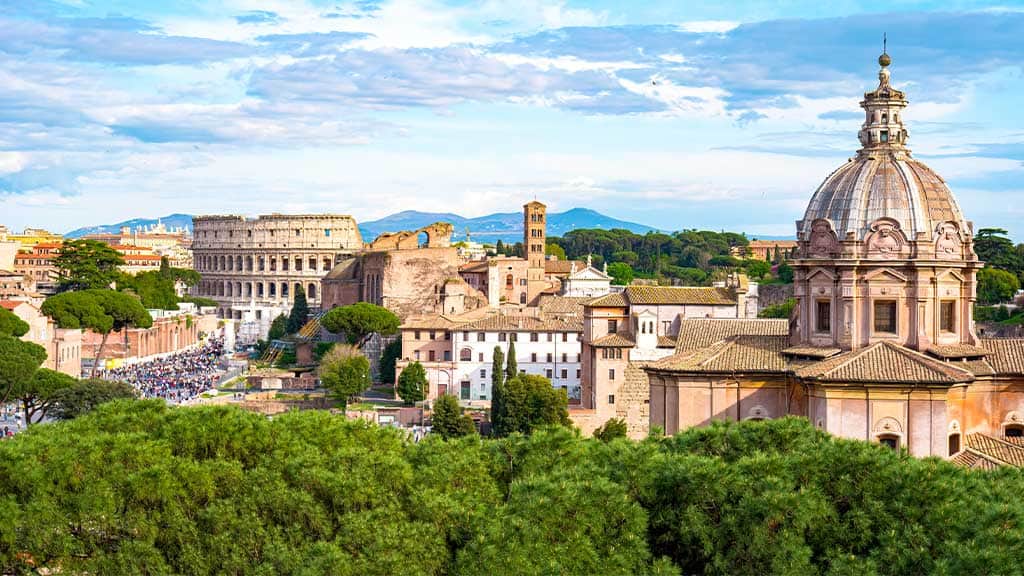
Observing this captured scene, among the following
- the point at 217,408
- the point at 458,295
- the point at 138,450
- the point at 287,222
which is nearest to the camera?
the point at 138,450

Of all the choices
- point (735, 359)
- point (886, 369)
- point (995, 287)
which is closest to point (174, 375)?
point (995, 287)

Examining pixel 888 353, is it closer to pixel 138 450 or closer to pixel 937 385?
pixel 937 385

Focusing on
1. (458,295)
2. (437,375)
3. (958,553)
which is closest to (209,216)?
(458,295)

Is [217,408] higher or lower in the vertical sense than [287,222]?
lower

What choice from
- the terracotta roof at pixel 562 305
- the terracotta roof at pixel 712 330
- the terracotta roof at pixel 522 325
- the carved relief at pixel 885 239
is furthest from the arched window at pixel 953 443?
the terracotta roof at pixel 562 305

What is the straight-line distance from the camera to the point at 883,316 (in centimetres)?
2431

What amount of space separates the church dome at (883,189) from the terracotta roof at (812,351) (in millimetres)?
1876

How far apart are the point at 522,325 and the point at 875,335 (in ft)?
100.0

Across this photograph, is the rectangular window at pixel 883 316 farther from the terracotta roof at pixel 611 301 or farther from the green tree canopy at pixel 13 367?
the green tree canopy at pixel 13 367

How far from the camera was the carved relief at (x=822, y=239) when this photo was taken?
24.5 metres

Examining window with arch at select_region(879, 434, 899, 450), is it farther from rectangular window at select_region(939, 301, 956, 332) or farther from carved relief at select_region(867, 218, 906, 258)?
carved relief at select_region(867, 218, 906, 258)

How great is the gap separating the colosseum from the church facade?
86473mm

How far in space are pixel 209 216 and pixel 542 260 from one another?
4793 centimetres

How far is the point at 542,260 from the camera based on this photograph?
82.9 metres
